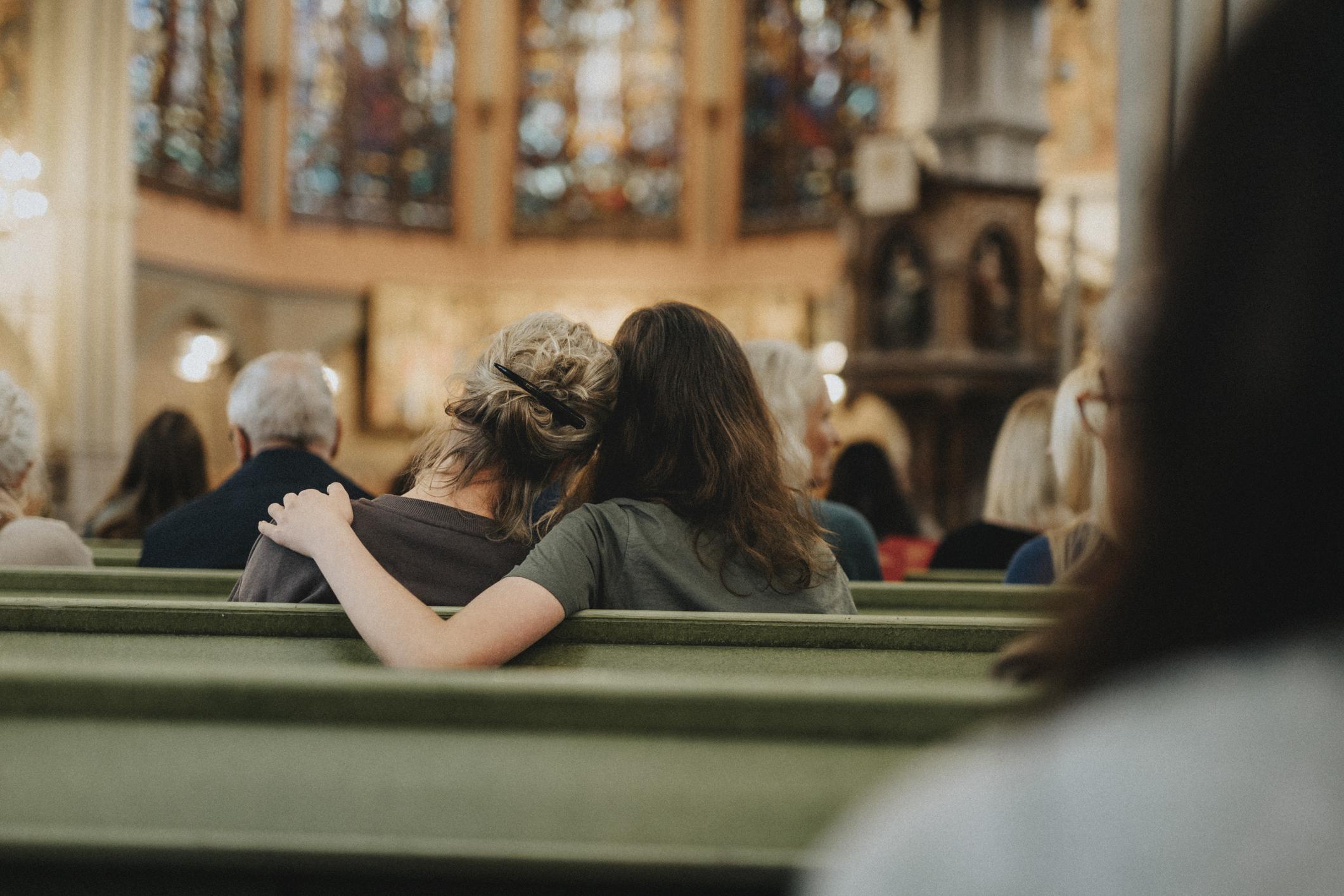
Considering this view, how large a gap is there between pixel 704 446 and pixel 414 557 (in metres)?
0.42

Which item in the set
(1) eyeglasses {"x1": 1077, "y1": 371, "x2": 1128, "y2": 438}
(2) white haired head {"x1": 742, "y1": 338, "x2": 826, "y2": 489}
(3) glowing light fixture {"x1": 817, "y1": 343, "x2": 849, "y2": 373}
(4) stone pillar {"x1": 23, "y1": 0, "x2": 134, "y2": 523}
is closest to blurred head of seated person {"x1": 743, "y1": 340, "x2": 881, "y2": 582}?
(2) white haired head {"x1": 742, "y1": 338, "x2": 826, "y2": 489}

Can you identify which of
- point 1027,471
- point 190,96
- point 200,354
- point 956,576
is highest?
point 190,96

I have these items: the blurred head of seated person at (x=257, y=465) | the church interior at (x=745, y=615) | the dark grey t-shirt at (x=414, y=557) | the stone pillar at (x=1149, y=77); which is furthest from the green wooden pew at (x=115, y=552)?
the stone pillar at (x=1149, y=77)

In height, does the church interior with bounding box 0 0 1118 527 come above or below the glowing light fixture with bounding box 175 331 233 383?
above

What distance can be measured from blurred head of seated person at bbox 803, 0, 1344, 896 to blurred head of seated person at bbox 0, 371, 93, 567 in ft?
7.75

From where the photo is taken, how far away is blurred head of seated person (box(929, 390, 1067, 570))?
315 cm

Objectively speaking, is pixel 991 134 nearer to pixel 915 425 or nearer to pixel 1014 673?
pixel 915 425

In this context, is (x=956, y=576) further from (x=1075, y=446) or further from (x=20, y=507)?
(x=20, y=507)

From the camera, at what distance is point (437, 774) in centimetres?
88

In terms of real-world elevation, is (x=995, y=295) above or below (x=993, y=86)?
below

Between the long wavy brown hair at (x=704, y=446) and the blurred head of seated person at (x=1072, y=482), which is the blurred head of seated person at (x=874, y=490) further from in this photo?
the long wavy brown hair at (x=704, y=446)

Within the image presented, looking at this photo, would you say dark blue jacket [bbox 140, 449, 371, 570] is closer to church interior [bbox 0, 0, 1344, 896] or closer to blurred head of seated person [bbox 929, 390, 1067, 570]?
church interior [bbox 0, 0, 1344, 896]

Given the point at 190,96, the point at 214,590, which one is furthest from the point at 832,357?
the point at 214,590

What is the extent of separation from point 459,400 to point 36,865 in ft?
3.38
